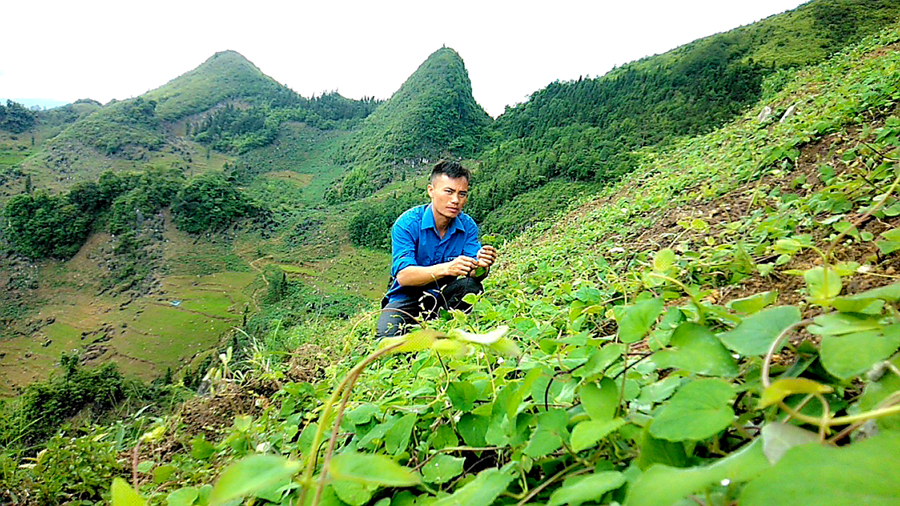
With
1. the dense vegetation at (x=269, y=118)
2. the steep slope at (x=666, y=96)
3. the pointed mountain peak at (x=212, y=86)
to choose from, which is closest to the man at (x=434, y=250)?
the steep slope at (x=666, y=96)

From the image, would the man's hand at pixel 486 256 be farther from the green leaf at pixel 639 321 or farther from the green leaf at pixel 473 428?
the green leaf at pixel 639 321

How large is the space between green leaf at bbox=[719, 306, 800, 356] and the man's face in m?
2.96

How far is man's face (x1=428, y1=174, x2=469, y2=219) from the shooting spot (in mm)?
3484

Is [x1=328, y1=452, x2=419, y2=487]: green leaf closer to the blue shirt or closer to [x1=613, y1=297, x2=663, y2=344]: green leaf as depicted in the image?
[x1=613, y1=297, x2=663, y2=344]: green leaf

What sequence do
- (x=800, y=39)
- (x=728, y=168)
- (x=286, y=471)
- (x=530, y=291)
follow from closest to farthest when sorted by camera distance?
(x=286, y=471) → (x=530, y=291) → (x=728, y=168) → (x=800, y=39)

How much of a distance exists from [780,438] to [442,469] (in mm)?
531

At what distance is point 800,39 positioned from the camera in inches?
789

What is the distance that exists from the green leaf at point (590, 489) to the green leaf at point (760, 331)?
0.22 m

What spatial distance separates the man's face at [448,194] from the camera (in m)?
3.48

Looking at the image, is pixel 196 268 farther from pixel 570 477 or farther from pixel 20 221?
pixel 570 477

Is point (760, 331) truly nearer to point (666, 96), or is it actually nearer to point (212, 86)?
point (666, 96)

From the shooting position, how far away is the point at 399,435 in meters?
0.90

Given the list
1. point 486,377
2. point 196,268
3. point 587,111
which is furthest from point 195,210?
point 486,377

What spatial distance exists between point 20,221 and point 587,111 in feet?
243
